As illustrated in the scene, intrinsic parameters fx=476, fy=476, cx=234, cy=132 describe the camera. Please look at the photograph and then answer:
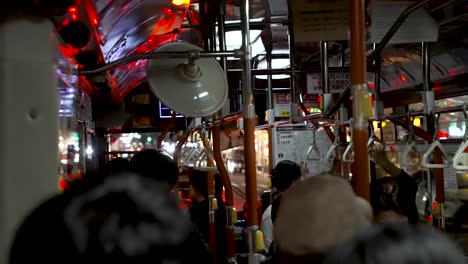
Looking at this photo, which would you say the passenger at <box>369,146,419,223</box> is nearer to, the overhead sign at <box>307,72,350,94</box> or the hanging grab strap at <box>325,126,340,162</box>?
the hanging grab strap at <box>325,126,340,162</box>

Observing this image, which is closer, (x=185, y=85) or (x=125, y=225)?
(x=125, y=225)

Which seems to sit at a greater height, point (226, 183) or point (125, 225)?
point (125, 225)

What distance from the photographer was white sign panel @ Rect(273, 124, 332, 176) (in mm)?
7523

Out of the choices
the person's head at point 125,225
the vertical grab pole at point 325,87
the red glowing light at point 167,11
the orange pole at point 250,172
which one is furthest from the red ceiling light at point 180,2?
the person's head at point 125,225

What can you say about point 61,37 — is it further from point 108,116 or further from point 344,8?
point 108,116

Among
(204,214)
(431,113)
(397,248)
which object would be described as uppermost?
(431,113)

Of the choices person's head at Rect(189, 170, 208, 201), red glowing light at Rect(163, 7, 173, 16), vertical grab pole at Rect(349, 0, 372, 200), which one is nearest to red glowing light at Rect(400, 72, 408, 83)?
person's head at Rect(189, 170, 208, 201)

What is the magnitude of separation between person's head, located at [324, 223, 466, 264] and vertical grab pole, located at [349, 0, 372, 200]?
848 millimetres

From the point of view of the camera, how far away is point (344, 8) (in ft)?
10.4

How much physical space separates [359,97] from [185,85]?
1.26m

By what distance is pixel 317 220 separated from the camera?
3.95 ft

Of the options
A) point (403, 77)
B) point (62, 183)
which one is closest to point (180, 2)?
point (62, 183)

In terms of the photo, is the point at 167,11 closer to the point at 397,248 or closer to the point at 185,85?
the point at 185,85

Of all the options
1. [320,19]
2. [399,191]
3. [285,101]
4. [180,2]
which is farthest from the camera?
[285,101]
